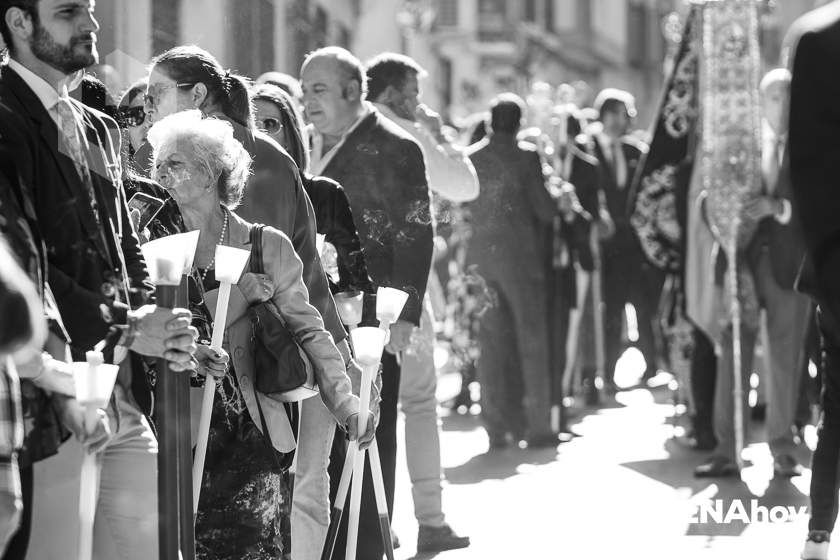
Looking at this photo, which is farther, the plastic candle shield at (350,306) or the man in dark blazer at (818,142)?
the plastic candle shield at (350,306)

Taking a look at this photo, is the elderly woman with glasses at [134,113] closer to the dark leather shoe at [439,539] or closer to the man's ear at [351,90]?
the man's ear at [351,90]

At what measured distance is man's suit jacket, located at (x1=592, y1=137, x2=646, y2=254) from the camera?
47.8 feet

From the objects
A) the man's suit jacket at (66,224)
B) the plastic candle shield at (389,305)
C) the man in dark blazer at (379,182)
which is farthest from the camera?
the man in dark blazer at (379,182)

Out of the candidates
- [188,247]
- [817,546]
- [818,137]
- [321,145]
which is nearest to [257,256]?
[188,247]

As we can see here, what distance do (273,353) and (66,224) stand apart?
1118mm

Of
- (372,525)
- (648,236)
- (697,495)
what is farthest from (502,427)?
(372,525)

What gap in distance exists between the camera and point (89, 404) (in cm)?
402

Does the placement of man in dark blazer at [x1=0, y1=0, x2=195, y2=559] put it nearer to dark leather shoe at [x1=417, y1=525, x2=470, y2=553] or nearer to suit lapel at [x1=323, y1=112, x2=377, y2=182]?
suit lapel at [x1=323, y1=112, x2=377, y2=182]

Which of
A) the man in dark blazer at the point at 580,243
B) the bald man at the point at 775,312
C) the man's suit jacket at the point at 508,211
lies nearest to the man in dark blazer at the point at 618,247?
the man in dark blazer at the point at 580,243

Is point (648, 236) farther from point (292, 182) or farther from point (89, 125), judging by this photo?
point (89, 125)

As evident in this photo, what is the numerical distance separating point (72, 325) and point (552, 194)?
308 inches

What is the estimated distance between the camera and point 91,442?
414 cm

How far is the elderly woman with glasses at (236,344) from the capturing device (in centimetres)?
532

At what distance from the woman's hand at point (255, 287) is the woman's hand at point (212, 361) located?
0.29 m
